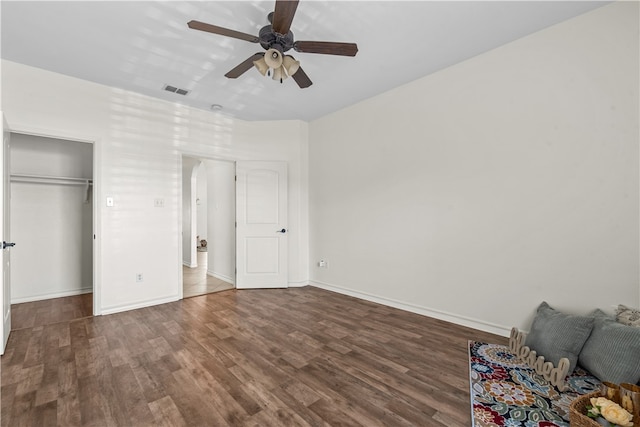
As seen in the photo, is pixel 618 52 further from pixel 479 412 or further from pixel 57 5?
pixel 57 5

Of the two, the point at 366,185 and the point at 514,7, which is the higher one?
the point at 514,7

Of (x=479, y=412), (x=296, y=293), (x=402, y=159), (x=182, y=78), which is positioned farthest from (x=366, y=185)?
(x=479, y=412)

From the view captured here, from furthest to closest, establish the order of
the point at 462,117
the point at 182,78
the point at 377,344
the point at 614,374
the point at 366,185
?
the point at 366,185 < the point at 182,78 < the point at 462,117 < the point at 377,344 < the point at 614,374

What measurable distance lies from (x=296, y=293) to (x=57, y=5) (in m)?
4.03

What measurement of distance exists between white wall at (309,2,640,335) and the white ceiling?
1.00 feet

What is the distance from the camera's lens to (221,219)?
18.5 feet

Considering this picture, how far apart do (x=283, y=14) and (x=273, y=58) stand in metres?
0.36

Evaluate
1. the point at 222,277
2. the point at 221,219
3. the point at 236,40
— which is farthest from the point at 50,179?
the point at 236,40

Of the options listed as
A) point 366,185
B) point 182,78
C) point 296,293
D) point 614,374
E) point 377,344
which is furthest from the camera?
point 296,293

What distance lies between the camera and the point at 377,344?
2.78 meters

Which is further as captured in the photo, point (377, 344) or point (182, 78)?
point (182, 78)

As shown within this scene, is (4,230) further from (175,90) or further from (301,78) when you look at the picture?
(301,78)

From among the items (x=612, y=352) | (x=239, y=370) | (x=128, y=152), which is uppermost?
(x=128, y=152)

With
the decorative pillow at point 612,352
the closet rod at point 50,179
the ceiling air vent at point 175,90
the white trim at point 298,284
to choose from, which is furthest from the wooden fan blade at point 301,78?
the closet rod at point 50,179
